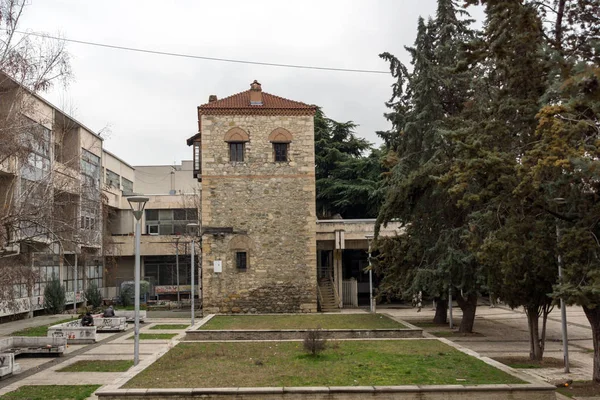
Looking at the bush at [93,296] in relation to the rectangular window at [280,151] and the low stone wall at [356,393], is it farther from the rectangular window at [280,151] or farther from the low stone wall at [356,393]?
the low stone wall at [356,393]

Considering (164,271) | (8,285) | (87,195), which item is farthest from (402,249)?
(164,271)

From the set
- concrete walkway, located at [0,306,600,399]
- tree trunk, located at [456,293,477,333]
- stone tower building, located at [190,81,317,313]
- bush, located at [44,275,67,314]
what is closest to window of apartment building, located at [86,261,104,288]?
bush, located at [44,275,67,314]

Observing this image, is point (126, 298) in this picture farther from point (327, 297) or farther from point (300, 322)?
point (300, 322)

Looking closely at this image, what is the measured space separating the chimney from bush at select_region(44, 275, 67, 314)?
14.9 metres

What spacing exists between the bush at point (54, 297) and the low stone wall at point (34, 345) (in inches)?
630

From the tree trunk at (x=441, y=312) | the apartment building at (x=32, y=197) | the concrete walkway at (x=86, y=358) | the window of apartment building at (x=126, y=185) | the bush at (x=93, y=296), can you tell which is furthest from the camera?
the window of apartment building at (x=126, y=185)

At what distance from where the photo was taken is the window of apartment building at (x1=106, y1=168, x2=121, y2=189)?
43.9 meters

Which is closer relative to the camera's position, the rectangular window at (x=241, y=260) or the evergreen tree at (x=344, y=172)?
the rectangular window at (x=241, y=260)

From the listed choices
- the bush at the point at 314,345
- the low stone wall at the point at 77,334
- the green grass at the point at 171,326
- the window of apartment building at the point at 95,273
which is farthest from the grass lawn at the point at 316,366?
the window of apartment building at the point at 95,273

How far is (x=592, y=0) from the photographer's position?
1104cm

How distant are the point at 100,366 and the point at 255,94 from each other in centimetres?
1770

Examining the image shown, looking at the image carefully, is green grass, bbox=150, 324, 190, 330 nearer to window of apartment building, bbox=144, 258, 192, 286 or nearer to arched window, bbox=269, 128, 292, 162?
arched window, bbox=269, 128, 292, 162

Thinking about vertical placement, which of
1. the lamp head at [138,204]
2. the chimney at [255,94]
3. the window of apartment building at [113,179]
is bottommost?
the lamp head at [138,204]

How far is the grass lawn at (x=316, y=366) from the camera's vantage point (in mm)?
10656
